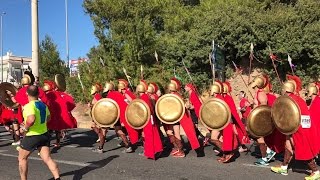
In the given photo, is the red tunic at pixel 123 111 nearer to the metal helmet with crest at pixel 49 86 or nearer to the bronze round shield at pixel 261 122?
the metal helmet with crest at pixel 49 86

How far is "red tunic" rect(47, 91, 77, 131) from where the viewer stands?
36.0 ft

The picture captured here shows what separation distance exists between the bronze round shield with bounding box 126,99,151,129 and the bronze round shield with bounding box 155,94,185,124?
1.02ft

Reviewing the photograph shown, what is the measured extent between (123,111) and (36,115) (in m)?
4.22

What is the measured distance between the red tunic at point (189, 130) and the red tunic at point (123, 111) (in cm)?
124

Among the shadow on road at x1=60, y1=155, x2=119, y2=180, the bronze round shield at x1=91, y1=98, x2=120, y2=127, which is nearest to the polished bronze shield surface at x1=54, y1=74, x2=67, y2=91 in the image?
the bronze round shield at x1=91, y1=98, x2=120, y2=127

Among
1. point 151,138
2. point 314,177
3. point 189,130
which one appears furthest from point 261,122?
point 151,138

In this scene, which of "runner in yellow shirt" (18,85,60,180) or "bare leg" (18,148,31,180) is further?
"bare leg" (18,148,31,180)

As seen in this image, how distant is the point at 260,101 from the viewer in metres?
8.54

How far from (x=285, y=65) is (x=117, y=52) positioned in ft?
29.2

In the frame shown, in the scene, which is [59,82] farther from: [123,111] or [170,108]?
[170,108]

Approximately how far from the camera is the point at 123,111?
35.1 ft

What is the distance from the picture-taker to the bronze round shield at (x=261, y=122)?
8.30 m

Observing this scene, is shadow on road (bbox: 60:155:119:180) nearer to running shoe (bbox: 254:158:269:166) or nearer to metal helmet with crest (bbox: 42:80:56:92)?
metal helmet with crest (bbox: 42:80:56:92)

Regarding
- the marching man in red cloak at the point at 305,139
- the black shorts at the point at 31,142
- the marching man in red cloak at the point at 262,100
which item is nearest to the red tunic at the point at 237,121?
the marching man in red cloak at the point at 262,100
